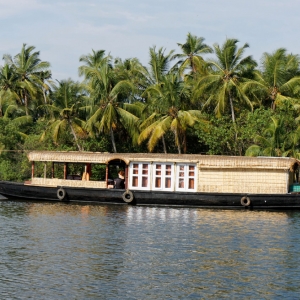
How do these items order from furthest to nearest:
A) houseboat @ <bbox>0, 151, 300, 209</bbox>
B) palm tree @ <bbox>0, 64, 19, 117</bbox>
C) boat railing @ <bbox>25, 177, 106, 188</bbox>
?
palm tree @ <bbox>0, 64, 19, 117</bbox>, boat railing @ <bbox>25, 177, 106, 188</bbox>, houseboat @ <bbox>0, 151, 300, 209</bbox>

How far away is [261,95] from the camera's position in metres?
35.6

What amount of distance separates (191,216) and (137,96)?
14817mm

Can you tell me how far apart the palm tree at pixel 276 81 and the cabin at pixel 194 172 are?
653 centimetres

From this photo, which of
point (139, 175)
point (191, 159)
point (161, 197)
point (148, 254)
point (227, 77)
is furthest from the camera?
point (227, 77)

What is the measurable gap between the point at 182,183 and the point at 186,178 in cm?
27

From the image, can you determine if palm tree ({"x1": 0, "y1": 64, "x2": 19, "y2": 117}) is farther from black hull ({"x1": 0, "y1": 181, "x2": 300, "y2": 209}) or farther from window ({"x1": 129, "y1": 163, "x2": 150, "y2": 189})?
window ({"x1": 129, "y1": 163, "x2": 150, "y2": 189})

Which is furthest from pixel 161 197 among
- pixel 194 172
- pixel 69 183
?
pixel 69 183

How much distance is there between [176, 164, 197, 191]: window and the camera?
92.2ft

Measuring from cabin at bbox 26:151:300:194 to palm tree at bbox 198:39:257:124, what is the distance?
253 inches

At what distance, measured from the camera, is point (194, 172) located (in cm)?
2811

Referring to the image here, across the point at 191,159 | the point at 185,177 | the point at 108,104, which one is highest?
the point at 108,104

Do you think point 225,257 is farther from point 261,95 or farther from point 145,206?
point 261,95

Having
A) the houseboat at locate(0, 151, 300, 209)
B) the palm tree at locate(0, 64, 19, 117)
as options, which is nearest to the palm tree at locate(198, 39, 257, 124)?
the houseboat at locate(0, 151, 300, 209)

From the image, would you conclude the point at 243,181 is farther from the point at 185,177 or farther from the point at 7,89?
the point at 7,89
